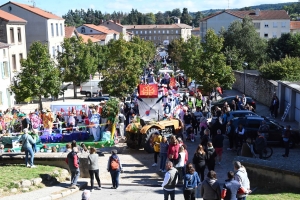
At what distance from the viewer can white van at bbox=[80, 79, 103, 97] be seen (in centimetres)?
4278

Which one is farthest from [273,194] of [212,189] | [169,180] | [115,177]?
[115,177]

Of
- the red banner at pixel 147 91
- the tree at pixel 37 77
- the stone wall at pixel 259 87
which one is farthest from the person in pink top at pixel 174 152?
the tree at pixel 37 77

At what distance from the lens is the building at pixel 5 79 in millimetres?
37344

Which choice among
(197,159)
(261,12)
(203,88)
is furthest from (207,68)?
(261,12)

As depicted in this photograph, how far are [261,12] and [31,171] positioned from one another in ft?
295

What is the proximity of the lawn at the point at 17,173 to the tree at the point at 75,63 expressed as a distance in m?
A: 27.8

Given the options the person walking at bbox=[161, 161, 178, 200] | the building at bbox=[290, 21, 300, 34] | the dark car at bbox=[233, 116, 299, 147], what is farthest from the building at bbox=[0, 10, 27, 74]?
the building at bbox=[290, 21, 300, 34]

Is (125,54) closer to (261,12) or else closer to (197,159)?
(197,159)

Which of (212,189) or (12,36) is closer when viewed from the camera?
(212,189)

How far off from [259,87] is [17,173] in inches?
966

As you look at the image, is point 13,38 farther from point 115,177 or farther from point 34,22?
point 115,177

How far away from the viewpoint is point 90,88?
43.0 meters

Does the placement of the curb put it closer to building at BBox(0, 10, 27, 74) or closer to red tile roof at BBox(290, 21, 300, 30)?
building at BBox(0, 10, 27, 74)

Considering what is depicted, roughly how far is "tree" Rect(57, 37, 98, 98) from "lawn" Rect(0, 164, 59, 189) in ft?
91.2
